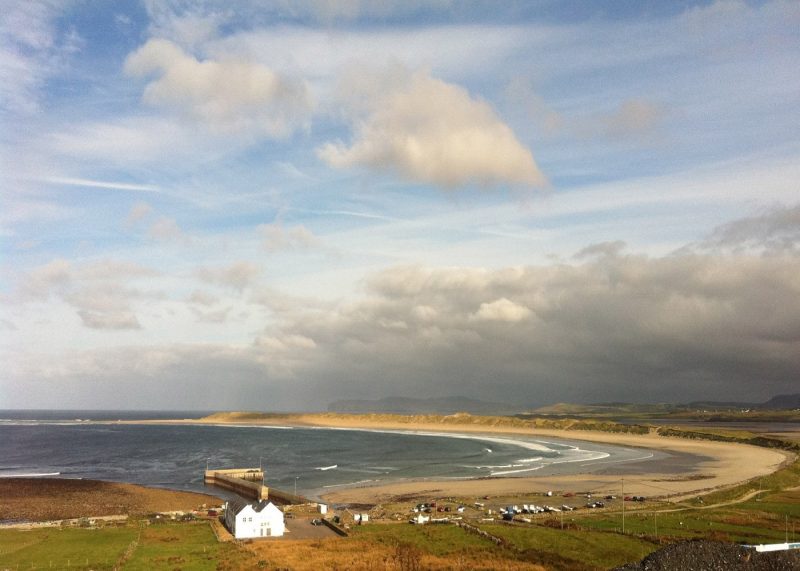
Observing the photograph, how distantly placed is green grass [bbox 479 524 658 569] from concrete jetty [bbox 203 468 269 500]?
42.4 m

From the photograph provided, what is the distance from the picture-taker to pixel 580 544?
5294 centimetres

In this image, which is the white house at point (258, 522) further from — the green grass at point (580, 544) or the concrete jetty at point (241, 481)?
the concrete jetty at point (241, 481)

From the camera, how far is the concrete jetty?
90238 mm

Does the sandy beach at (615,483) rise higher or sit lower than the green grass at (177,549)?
lower

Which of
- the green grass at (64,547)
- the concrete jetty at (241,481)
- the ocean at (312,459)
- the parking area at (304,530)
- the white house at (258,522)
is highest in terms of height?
the white house at (258,522)

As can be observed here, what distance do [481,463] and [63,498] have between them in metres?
Result: 80.7

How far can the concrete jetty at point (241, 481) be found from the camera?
90.2m

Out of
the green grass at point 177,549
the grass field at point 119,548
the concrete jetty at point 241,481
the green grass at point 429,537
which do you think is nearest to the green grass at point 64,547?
the grass field at point 119,548

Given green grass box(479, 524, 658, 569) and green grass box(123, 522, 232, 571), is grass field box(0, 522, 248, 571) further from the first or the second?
green grass box(479, 524, 658, 569)

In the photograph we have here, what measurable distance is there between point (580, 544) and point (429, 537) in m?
13.7

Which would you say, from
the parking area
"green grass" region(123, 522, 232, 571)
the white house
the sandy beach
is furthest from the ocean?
the white house

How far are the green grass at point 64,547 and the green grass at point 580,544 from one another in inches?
1380

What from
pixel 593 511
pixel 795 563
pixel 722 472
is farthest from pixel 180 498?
pixel 722 472

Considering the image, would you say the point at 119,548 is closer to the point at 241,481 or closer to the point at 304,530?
the point at 304,530
